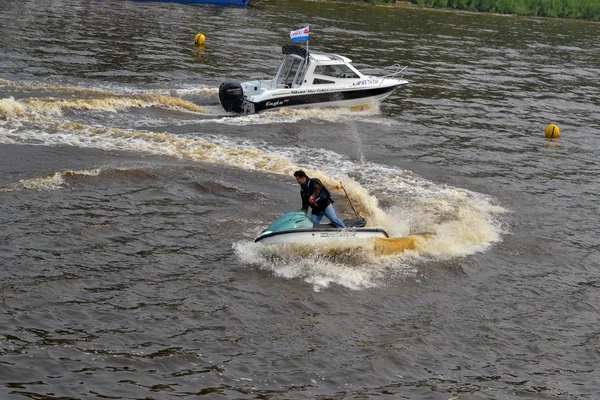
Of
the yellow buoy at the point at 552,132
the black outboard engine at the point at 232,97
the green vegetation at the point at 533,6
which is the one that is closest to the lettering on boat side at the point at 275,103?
the black outboard engine at the point at 232,97

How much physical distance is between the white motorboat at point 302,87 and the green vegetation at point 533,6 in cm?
3654

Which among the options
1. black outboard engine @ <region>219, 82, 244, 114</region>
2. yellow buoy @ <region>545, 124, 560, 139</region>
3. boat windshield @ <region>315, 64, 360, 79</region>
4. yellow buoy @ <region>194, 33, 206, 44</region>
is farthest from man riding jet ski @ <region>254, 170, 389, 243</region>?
yellow buoy @ <region>194, 33, 206, 44</region>

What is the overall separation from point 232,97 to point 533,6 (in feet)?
152

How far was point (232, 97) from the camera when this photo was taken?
97.4ft

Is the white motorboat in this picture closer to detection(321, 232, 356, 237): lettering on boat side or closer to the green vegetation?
detection(321, 232, 356, 237): lettering on boat side

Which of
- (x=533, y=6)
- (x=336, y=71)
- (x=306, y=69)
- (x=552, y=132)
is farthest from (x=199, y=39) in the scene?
(x=533, y=6)

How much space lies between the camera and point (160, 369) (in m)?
13.2

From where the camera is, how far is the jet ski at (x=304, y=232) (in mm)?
17516

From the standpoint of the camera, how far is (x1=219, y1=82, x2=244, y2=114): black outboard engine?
2961 cm

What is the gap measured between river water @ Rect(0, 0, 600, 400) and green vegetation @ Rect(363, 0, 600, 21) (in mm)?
30911

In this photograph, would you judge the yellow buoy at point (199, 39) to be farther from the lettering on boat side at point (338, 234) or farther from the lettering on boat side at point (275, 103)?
the lettering on boat side at point (338, 234)

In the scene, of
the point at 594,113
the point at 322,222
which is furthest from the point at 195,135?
the point at 594,113

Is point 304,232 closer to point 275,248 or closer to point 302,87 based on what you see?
point 275,248

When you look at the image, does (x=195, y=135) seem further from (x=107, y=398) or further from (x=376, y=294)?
(x=107, y=398)
